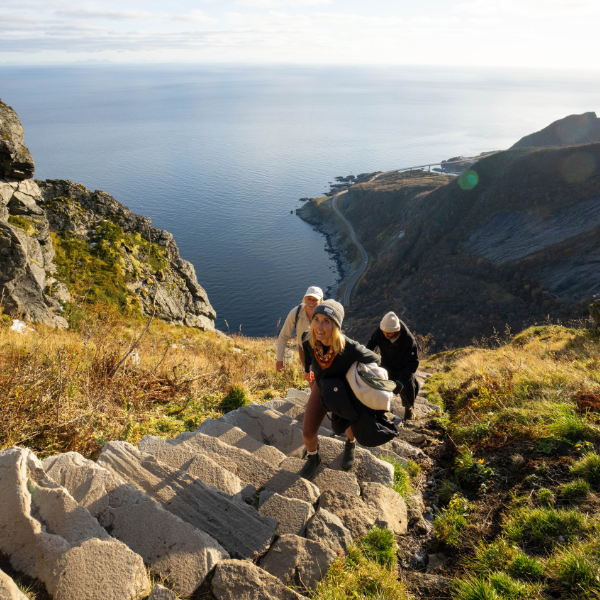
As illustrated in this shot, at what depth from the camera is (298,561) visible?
127 inches

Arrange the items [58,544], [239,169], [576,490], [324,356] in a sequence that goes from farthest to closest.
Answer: [239,169] < [324,356] < [576,490] < [58,544]

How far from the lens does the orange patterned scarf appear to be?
13.4 ft

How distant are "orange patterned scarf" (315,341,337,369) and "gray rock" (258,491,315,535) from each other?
1.35 meters

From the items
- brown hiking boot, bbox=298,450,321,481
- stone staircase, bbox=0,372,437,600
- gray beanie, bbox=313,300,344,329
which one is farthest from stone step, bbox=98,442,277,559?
gray beanie, bbox=313,300,344,329

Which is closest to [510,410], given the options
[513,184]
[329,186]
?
[513,184]

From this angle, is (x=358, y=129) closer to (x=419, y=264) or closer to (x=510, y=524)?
(x=419, y=264)

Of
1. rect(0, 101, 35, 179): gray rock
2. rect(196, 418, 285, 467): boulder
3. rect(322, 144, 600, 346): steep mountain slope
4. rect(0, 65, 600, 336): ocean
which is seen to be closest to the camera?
rect(196, 418, 285, 467): boulder

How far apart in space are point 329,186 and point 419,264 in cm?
5252

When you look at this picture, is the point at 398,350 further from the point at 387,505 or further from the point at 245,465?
the point at 245,465

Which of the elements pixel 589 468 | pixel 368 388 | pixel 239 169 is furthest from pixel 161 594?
pixel 239 169

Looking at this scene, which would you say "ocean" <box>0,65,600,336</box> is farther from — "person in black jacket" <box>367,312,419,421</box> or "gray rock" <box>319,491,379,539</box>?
"gray rock" <box>319,491,379,539</box>

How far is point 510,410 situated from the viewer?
5.73 metres

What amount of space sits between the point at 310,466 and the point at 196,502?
54.1 inches

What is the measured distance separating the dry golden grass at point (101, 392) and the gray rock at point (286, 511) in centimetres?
243
